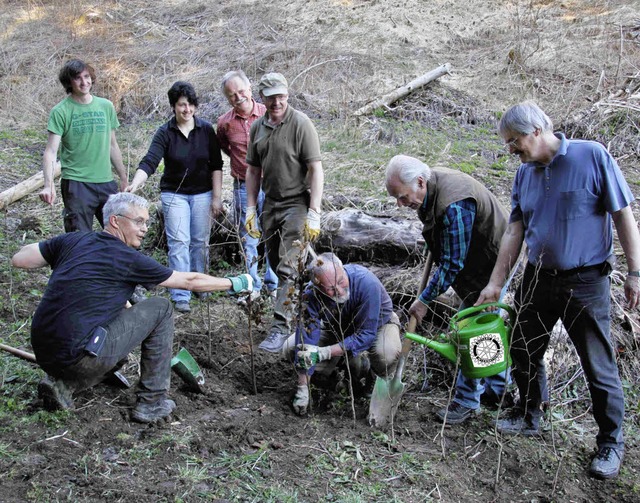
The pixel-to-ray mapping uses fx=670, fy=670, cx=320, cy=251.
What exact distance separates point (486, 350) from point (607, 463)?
839 mm

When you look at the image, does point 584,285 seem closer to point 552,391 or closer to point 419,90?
point 552,391

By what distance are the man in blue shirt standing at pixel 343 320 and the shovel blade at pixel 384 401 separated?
7.3 inches

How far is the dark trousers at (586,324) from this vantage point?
3.22 meters

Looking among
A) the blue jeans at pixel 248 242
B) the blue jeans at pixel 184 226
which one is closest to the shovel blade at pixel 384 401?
the blue jeans at pixel 248 242

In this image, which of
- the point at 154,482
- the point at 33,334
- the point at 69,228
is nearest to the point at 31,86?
the point at 69,228

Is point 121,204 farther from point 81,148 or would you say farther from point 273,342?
point 81,148

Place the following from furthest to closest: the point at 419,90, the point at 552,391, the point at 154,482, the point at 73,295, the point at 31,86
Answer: the point at 31,86
the point at 419,90
the point at 552,391
the point at 73,295
the point at 154,482

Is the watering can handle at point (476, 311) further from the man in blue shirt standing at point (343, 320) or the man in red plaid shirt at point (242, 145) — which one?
the man in red plaid shirt at point (242, 145)

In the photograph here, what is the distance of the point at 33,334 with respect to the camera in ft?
11.5

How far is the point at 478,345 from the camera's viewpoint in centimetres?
340

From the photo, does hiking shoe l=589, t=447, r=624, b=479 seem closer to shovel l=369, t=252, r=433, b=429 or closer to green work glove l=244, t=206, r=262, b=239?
shovel l=369, t=252, r=433, b=429

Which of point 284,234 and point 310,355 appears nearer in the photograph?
point 310,355

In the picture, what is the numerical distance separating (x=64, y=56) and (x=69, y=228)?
8.58 meters

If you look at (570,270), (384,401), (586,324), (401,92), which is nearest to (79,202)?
(384,401)
